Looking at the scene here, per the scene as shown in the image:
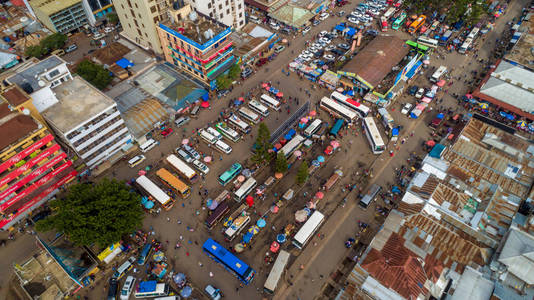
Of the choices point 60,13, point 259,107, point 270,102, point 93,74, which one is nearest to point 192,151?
point 259,107

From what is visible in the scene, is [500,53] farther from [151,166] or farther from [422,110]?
[151,166]

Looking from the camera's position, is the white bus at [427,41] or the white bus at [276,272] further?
the white bus at [427,41]

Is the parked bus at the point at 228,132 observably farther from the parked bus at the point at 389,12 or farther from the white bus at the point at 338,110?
the parked bus at the point at 389,12

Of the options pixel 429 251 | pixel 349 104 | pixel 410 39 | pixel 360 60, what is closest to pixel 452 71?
pixel 410 39

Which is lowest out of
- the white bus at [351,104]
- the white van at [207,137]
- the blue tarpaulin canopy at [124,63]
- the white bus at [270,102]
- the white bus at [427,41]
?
the blue tarpaulin canopy at [124,63]

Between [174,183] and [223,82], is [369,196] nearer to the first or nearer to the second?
[174,183]

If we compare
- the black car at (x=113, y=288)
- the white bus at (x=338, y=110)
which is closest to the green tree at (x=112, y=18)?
the white bus at (x=338, y=110)
